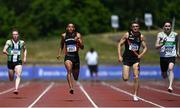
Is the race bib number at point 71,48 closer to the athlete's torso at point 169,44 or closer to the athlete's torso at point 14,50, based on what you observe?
the athlete's torso at point 14,50

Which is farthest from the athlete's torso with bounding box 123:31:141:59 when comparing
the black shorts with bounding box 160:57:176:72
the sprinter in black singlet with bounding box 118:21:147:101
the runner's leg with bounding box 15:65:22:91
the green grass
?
the green grass

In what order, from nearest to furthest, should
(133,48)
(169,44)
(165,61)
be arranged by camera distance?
(133,48), (169,44), (165,61)

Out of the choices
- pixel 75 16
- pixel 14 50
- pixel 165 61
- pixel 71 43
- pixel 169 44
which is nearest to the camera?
pixel 71 43

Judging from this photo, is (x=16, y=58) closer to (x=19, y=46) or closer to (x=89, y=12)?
(x=19, y=46)

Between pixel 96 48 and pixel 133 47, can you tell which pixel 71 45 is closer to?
pixel 133 47

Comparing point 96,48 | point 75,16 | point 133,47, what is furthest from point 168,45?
point 75,16

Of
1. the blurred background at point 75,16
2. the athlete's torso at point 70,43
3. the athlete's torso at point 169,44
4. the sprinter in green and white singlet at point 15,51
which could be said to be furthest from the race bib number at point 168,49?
the blurred background at point 75,16

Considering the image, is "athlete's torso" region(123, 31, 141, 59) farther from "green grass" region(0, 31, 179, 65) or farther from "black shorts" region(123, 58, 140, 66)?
"green grass" region(0, 31, 179, 65)

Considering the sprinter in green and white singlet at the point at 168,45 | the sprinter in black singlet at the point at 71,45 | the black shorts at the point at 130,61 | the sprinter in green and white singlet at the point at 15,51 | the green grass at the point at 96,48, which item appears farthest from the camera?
the green grass at the point at 96,48

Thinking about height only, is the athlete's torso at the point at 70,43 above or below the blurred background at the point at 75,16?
below

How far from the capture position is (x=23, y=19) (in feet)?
310

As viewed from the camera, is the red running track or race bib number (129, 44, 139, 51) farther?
race bib number (129, 44, 139, 51)

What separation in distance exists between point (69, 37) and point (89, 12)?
72.6 metres

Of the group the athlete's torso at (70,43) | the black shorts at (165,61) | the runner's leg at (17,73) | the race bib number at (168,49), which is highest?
the athlete's torso at (70,43)
